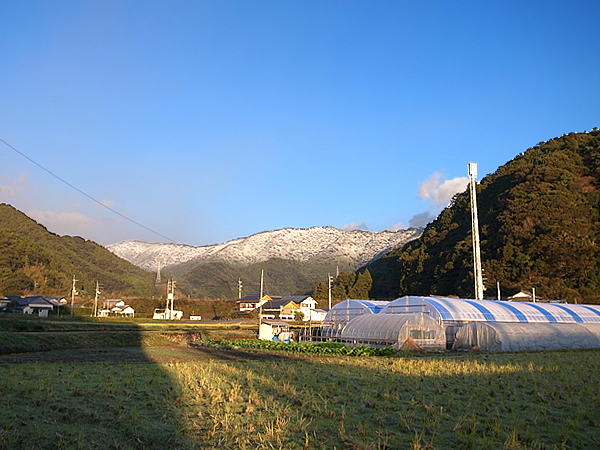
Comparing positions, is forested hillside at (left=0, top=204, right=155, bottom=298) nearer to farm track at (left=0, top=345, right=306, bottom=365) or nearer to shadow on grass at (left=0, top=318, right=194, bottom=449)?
farm track at (left=0, top=345, right=306, bottom=365)

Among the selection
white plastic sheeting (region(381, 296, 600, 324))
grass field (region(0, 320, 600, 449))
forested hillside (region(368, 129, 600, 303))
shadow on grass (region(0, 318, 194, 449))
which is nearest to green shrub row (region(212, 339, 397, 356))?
white plastic sheeting (region(381, 296, 600, 324))

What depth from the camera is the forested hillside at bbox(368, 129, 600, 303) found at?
50.8m

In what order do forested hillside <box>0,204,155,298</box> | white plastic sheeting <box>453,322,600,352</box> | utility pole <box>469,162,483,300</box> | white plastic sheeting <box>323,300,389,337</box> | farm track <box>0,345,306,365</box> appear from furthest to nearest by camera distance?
forested hillside <box>0,204,155,298</box>, utility pole <box>469,162,483,300</box>, white plastic sheeting <box>323,300,389,337</box>, white plastic sheeting <box>453,322,600,352</box>, farm track <box>0,345,306,365</box>

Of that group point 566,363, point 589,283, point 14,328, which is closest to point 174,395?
point 566,363

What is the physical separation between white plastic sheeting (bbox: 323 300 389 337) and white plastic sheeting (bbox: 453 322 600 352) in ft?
37.9

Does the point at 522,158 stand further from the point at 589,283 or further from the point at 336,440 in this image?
the point at 336,440

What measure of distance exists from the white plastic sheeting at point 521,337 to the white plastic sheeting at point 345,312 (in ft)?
37.9

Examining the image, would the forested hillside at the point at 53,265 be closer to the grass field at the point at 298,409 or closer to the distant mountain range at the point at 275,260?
the distant mountain range at the point at 275,260

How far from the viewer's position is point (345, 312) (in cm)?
3766

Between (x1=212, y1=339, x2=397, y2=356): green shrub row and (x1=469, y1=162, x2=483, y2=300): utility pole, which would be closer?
(x1=212, y1=339, x2=397, y2=356): green shrub row

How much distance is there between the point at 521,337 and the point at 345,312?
15499 mm

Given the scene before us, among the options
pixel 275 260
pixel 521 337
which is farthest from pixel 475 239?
pixel 275 260

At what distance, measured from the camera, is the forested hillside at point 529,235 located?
5078 cm

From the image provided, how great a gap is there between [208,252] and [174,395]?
565 ft
